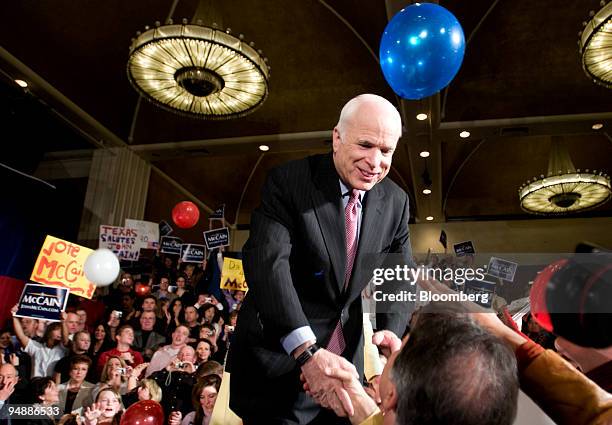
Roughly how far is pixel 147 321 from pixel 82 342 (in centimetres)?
93

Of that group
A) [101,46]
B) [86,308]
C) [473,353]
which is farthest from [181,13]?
[473,353]

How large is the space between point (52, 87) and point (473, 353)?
8399mm

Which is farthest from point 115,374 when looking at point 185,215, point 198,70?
point 185,215

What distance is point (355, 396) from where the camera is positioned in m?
1.25

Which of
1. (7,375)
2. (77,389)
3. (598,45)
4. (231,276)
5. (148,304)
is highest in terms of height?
(598,45)

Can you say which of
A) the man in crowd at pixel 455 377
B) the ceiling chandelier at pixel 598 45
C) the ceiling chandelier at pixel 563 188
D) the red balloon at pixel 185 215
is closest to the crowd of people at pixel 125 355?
the red balloon at pixel 185 215

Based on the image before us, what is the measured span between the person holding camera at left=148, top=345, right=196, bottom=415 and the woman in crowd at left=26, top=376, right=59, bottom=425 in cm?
78

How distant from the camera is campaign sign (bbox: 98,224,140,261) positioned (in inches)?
291

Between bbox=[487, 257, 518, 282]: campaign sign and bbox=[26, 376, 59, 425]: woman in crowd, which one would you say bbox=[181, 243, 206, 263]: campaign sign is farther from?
bbox=[487, 257, 518, 282]: campaign sign

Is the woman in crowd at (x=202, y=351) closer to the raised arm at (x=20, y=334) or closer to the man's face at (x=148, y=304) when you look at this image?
the man's face at (x=148, y=304)

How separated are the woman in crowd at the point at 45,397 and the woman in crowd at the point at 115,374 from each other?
0.36 metres

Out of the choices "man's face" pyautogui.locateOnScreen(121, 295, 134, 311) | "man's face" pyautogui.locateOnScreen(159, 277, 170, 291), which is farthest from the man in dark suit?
"man's face" pyautogui.locateOnScreen(159, 277, 170, 291)

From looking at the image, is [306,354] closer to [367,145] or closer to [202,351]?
[367,145]

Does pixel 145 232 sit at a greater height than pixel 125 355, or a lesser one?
greater
